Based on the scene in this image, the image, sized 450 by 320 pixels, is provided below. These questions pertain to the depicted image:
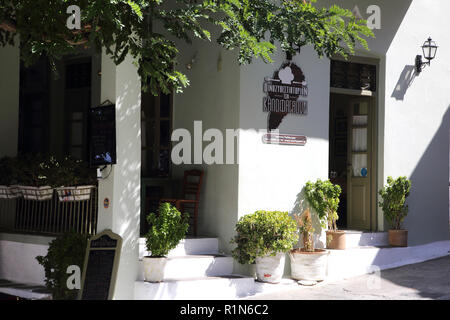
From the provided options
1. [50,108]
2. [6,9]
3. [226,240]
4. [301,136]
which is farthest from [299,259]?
[50,108]

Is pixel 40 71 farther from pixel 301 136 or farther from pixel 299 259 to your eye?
pixel 299 259

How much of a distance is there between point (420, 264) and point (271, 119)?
3.60 meters

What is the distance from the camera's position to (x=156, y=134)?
32.5ft

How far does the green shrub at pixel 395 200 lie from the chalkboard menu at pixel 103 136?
502cm

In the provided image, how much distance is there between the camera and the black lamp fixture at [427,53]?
11164mm

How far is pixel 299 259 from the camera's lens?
8938 millimetres

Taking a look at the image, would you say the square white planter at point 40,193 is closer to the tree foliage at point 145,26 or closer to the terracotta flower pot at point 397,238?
the tree foliage at point 145,26

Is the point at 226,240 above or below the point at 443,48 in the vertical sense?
below

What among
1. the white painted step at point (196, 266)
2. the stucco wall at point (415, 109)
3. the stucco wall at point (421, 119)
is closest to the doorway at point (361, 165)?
the stucco wall at point (415, 109)

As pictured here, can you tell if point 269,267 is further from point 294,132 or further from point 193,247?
point 294,132

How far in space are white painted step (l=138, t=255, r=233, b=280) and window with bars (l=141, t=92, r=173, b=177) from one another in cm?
187

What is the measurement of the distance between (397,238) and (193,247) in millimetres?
3710
